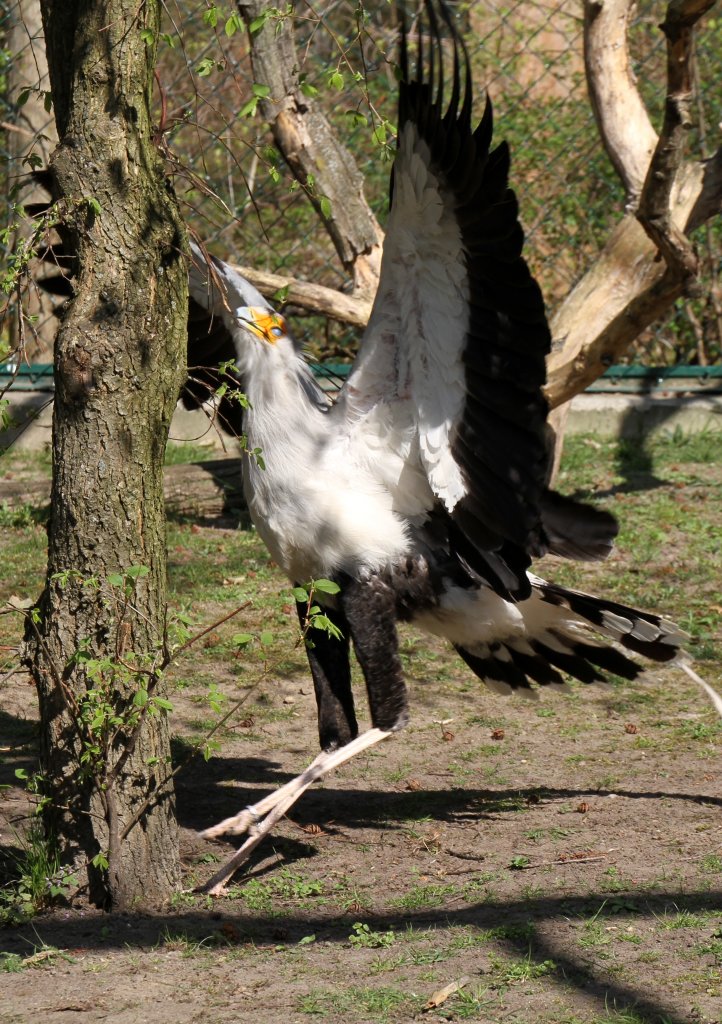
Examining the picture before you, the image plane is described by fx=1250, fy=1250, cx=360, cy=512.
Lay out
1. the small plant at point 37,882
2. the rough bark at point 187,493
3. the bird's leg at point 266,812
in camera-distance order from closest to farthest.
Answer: the small plant at point 37,882 → the bird's leg at point 266,812 → the rough bark at point 187,493

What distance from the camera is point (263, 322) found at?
424 centimetres

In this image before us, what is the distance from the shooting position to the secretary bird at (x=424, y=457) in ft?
11.6

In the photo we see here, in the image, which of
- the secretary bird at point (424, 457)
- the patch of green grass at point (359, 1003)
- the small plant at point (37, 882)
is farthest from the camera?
the secretary bird at point (424, 457)

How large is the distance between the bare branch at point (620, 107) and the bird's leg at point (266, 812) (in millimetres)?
3447

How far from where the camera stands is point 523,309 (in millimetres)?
3621

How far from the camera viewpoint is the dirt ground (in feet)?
9.39

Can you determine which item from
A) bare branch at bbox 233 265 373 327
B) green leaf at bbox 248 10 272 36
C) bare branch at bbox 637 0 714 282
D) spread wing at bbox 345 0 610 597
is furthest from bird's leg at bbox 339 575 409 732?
bare branch at bbox 233 265 373 327

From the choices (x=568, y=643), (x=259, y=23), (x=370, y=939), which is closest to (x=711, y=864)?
(x=370, y=939)

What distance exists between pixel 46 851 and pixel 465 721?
2164 millimetres

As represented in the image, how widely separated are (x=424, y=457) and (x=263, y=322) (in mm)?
765

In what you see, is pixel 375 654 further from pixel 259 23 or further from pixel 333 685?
pixel 259 23

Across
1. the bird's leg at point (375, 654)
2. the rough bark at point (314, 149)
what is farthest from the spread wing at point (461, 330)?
the rough bark at point (314, 149)

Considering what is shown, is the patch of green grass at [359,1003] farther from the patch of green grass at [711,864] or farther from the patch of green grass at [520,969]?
the patch of green grass at [711,864]

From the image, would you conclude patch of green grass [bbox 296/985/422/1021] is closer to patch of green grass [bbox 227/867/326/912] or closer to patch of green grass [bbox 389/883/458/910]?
patch of green grass [bbox 389/883/458/910]
